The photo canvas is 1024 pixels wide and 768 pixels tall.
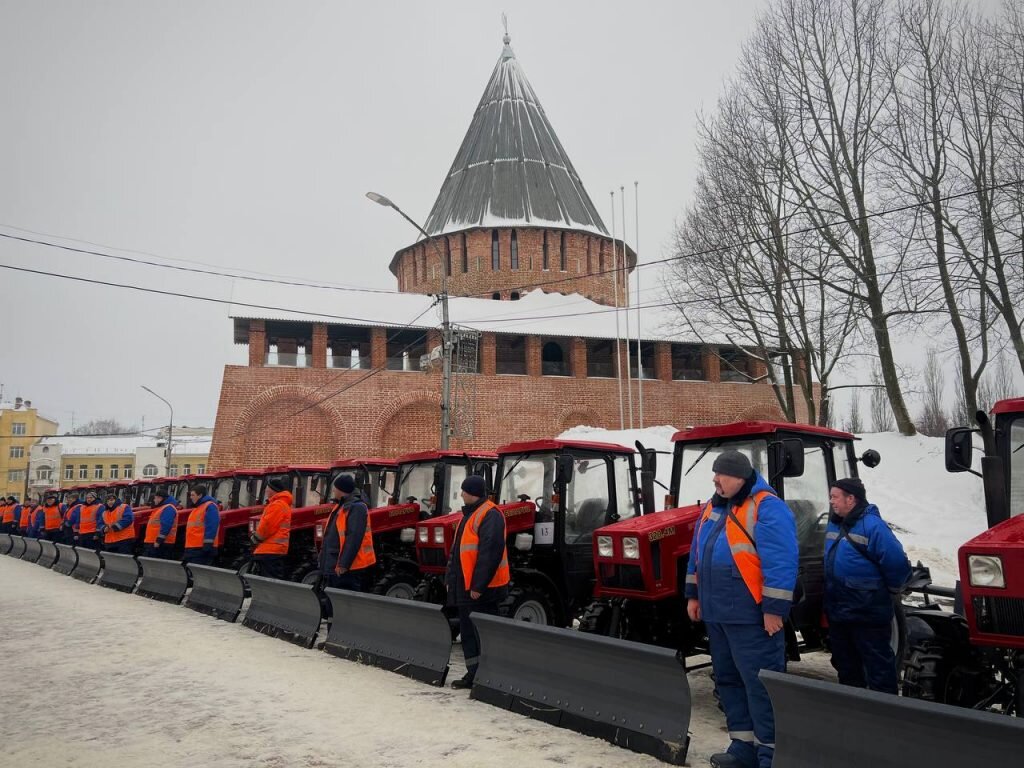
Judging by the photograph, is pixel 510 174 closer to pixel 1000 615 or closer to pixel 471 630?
pixel 471 630

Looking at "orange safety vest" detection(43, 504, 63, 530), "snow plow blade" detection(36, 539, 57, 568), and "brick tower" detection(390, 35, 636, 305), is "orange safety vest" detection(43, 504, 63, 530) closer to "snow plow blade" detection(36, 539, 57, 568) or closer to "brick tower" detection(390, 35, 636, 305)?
"snow plow blade" detection(36, 539, 57, 568)

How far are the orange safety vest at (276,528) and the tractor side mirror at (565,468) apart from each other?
407cm

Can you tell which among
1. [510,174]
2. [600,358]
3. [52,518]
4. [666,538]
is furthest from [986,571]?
[510,174]

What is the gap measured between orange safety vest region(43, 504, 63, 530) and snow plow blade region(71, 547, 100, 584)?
27.1 feet

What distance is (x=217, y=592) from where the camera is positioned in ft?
36.6

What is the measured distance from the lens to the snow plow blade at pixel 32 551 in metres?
20.8

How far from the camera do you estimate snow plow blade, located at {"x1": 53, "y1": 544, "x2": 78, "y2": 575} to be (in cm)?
1717

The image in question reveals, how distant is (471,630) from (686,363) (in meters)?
30.6

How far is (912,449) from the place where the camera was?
21453 mm

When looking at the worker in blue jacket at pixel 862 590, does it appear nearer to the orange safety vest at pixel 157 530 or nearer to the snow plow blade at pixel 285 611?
the snow plow blade at pixel 285 611

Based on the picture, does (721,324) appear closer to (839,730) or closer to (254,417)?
(254,417)

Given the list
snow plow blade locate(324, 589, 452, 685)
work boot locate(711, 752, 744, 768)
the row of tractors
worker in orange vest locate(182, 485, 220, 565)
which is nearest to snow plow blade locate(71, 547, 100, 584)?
worker in orange vest locate(182, 485, 220, 565)

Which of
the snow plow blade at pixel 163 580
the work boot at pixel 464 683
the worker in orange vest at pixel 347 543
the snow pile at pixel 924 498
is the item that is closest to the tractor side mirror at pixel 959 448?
the work boot at pixel 464 683

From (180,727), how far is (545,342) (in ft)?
98.8
